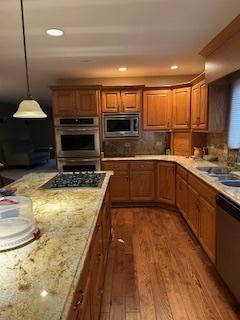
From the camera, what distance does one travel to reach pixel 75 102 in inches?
171

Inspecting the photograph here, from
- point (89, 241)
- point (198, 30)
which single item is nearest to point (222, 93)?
point (198, 30)

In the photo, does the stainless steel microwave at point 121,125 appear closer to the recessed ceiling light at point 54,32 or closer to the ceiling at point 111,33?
the ceiling at point 111,33

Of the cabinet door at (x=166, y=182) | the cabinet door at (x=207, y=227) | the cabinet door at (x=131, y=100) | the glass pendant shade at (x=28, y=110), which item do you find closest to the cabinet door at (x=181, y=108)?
the cabinet door at (x=131, y=100)

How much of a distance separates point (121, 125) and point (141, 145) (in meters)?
0.71

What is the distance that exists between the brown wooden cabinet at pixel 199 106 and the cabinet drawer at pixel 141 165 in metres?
0.97

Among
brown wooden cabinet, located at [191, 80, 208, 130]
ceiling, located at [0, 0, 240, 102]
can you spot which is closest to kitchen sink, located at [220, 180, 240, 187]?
brown wooden cabinet, located at [191, 80, 208, 130]

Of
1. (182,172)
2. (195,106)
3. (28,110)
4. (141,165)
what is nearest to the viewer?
(28,110)

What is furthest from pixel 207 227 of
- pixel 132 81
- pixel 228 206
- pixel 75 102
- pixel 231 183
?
pixel 132 81

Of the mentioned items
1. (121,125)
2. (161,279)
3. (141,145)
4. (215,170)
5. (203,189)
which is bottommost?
(161,279)

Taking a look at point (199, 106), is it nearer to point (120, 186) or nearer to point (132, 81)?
point (132, 81)

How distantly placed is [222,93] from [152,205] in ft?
7.35

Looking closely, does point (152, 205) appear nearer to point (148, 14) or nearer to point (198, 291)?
point (198, 291)

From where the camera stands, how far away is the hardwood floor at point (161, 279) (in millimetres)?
1971

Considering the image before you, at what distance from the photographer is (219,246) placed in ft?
7.28
